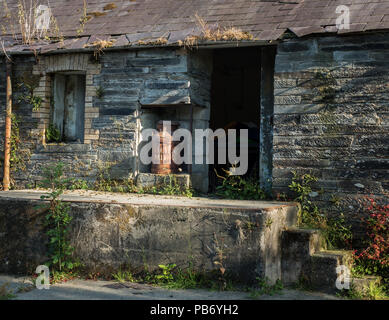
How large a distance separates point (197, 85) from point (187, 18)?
112 cm

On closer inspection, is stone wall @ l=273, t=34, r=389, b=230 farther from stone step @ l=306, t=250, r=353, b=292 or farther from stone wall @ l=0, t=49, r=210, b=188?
stone wall @ l=0, t=49, r=210, b=188

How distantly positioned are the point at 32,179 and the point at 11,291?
3759 mm

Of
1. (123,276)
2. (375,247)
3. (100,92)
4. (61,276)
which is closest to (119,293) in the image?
(123,276)

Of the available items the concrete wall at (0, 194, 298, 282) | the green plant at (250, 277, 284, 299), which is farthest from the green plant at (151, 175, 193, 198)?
the green plant at (250, 277, 284, 299)

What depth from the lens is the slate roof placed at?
24.3ft

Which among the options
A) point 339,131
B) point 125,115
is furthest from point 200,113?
point 339,131

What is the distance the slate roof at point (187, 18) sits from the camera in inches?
292

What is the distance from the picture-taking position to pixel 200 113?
29.3 ft

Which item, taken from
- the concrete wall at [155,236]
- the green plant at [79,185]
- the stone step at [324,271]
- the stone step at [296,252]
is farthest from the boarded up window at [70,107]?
the stone step at [324,271]

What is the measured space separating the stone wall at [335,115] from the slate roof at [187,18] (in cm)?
28

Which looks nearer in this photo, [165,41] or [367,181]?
[367,181]

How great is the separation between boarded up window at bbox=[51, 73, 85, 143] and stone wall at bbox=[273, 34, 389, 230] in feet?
12.2

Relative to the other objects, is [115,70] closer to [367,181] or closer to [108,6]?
[108,6]

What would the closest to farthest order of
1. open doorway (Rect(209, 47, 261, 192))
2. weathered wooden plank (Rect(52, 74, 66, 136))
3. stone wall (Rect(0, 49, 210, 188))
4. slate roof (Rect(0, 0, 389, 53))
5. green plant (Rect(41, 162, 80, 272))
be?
green plant (Rect(41, 162, 80, 272)), slate roof (Rect(0, 0, 389, 53)), stone wall (Rect(0, 49, 210, 188)), weathered wooden plank (Rect(52, 74, 66, 136)), open doorway (Rect(209, 47, 261, 192))
